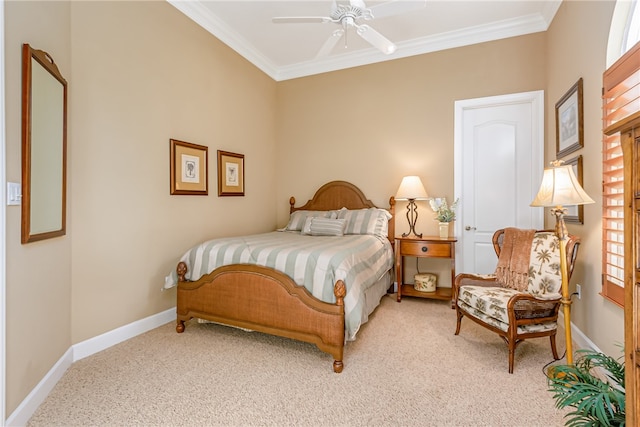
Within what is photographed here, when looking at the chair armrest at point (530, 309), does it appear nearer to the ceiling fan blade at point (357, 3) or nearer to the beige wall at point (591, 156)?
the beige wall at point (591, 156)

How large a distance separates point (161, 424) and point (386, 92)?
4.04 meters

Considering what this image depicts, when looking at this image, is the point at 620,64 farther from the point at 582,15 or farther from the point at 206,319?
the point at 206,319

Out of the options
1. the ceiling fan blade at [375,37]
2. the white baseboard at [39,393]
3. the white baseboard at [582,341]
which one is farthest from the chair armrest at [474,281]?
the white baseboard at [39,393]

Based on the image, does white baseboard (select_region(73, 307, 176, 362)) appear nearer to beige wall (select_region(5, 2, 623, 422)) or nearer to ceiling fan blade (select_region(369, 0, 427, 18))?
beige wall (select_region(5, 2, 623, 422))

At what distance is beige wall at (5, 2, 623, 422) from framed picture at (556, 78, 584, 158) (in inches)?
4.5

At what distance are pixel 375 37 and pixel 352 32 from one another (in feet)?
3.84

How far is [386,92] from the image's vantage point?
423cm

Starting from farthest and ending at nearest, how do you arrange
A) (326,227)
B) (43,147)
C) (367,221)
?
(367,221) → (326,227) → (43,147)

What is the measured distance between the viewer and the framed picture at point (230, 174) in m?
3.74

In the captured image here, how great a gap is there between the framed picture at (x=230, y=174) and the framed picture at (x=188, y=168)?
8.8 inches

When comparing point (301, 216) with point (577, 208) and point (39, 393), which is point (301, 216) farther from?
point (39, 393)

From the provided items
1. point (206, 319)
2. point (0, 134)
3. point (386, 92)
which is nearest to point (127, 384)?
point (206, 319)

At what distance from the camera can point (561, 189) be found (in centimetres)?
199

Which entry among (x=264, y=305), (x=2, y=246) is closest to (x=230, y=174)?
(x=264, y=305)
